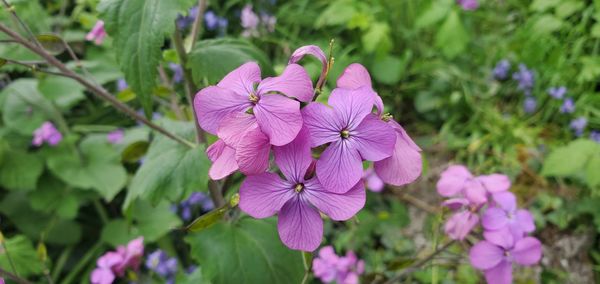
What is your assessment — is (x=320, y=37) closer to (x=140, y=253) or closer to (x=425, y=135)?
(x=425, y=135)

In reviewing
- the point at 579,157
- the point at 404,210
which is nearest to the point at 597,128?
the point at 579,157

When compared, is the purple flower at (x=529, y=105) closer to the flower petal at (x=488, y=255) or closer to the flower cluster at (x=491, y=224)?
the flower cluster at (x=491, y=224)

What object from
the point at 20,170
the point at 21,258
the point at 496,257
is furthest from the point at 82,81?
the point at 20,170

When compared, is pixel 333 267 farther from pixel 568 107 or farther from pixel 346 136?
pixel 568 107

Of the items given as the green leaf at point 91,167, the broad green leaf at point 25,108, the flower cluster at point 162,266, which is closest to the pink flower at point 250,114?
the flower cluster at point 162,266

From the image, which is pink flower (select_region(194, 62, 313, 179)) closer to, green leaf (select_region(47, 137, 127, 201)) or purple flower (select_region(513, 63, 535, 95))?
green leaf (select_region(47, 137, 127, 201))

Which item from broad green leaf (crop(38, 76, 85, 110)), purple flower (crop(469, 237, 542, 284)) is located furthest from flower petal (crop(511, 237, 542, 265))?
broad green leaf (crop(38, 76, 85, 110))

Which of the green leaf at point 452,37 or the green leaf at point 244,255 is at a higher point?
the green leaf at point 244,255
